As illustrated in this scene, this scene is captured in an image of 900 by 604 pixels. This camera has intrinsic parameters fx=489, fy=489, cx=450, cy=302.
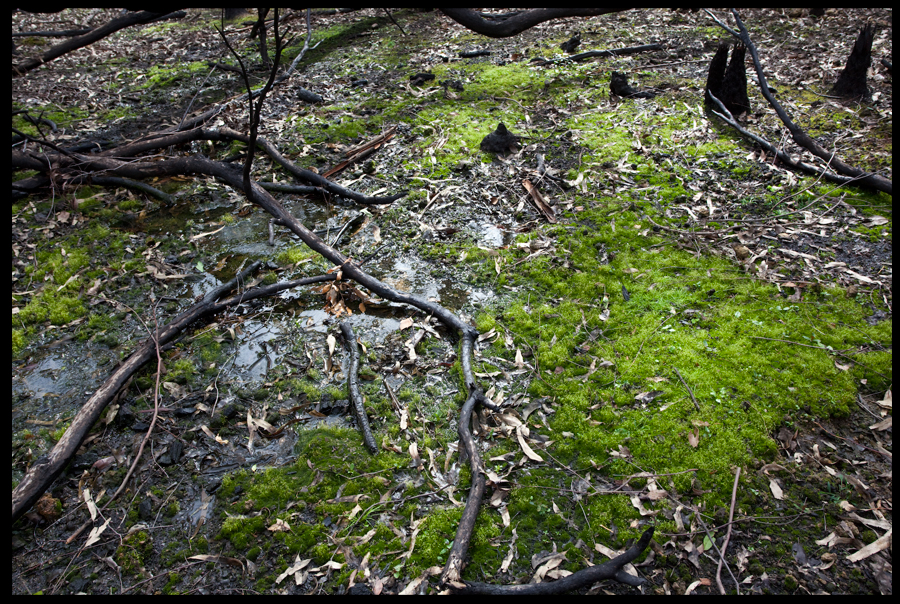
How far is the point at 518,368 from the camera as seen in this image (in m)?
4.54

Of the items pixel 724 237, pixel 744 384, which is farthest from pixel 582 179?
pixel 744 384

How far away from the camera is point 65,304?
17.8ft

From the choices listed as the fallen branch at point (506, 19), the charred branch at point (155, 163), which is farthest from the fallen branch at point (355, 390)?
the fallen branch at point (506, 19)

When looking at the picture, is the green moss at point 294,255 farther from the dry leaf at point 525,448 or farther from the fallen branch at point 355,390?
the dry leaf at point 525,448

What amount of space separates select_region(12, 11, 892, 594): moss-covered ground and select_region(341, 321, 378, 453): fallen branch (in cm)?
11

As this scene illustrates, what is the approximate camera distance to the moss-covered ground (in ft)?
10.7

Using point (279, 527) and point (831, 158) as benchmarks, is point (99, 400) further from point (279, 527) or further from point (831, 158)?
point (831, 158)

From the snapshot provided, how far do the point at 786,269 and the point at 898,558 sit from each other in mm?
3100

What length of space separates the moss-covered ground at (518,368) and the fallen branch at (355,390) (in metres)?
0.11

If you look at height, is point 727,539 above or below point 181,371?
above

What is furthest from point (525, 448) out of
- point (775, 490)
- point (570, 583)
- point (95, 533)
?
point (95, 533)

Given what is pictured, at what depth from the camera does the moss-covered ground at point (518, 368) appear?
3.27 m

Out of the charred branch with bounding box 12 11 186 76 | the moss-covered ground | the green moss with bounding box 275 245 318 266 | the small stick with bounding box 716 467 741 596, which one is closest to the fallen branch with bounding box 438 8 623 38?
the moss-covered ground

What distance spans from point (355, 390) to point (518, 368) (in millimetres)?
1492
